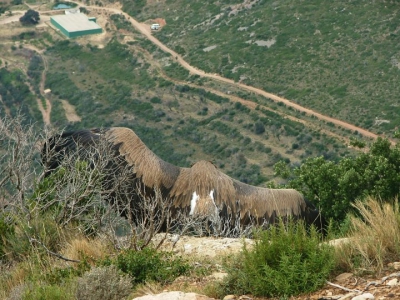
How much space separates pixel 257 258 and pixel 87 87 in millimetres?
46102

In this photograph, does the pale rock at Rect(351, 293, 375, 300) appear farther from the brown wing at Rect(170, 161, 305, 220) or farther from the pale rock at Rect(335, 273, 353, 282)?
Result: the brown wing at Rect(170, 161, 305, 220)

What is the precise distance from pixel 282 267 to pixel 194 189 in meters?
5.17

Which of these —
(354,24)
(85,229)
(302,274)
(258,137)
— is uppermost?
(302,274)

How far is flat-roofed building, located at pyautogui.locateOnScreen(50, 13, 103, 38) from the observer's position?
6309 cm

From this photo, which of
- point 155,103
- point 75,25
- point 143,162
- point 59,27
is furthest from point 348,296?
point 59,27

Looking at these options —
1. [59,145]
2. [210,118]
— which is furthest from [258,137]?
[59,145]

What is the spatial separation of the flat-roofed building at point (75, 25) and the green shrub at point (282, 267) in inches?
2286

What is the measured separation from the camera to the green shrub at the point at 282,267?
20.2 ft

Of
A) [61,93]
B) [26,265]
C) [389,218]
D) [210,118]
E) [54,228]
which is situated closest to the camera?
[389,218]

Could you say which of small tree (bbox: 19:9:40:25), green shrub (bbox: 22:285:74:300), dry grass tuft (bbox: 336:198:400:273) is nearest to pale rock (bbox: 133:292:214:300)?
green shrub (bbox: 22:285:74:300)

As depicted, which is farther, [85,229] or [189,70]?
[189,70]

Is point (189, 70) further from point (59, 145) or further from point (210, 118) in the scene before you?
point (59, 145)

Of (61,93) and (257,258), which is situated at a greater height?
(257,258)

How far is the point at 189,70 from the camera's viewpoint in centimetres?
5381
